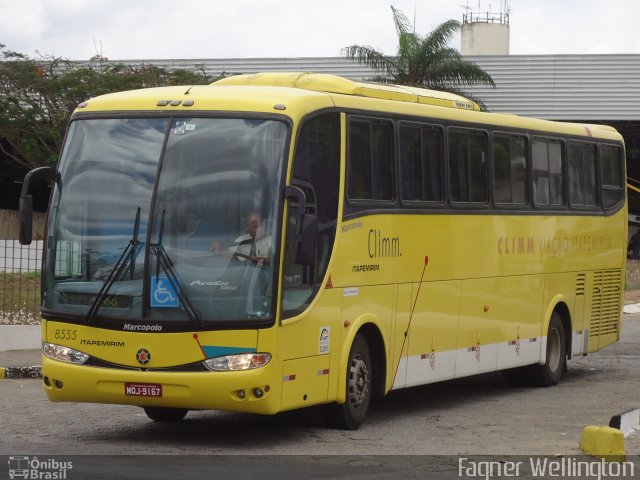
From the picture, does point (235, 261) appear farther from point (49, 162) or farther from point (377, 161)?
point (49, 162)

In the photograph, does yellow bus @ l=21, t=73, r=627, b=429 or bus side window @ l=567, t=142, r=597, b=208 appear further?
bus side window @ l=567, t=142, r=597, b=208

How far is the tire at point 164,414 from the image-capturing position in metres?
12.5

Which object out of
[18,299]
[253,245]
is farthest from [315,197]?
[18,299]

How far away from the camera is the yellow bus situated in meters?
10.7

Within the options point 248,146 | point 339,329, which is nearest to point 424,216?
point 339,329

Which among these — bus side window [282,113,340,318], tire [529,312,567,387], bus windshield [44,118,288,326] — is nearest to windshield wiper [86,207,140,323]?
bus windshield [44,118,288,326]

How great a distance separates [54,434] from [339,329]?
2694mm

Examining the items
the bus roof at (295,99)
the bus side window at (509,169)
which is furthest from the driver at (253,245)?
the bus side window at (509,169)

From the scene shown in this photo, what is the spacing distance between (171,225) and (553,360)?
7577mm

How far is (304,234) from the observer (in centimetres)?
1067

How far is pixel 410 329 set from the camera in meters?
13.3

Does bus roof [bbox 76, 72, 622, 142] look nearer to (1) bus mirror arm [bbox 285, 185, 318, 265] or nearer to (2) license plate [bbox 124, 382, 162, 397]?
(1) bus mirror arm [bbox 285, 185, 318, 265]

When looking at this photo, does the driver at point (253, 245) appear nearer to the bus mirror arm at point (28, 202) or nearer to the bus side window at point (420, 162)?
the bus mirror arm at point (28, 202)

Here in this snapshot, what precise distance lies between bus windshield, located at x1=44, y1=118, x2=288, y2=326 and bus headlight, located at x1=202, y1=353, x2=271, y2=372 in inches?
10.9
